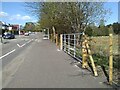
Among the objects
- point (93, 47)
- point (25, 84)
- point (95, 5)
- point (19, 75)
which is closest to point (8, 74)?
point (19, 75)

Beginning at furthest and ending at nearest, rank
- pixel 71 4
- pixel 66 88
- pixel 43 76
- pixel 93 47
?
pixel 71 4
pixel 93 47
pixel 43 76
pixel 66 88

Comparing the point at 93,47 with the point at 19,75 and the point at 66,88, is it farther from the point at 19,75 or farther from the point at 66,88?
the point at 66,88

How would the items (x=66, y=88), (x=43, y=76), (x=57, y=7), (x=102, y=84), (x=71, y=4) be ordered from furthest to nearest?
(x=57, y=7) → (x=71, y=4) → (x=43, y=76) → (x=102, y=84) → (x=66, y=88)

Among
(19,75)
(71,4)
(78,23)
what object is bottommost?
(19,75)

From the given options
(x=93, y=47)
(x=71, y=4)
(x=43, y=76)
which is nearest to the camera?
(x=43, y=76)

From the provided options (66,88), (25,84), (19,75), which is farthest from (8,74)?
(66,88)

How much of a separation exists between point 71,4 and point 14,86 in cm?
1847

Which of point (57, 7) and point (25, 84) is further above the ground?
point (57, 7)

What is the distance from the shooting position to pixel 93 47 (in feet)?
57.5

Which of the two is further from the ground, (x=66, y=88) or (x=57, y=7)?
(x=57, y=7)

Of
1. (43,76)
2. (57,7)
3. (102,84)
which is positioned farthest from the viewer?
(57,7)

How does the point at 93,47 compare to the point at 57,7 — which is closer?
the point at 93,47

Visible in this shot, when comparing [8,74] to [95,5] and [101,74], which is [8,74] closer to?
[101,74]

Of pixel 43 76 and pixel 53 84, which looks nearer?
pixel 53 84
